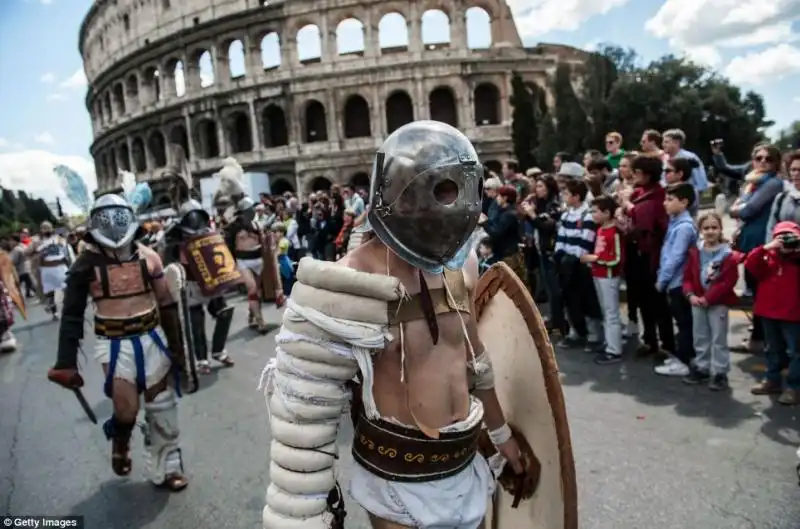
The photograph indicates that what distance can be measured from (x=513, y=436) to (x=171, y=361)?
277cm

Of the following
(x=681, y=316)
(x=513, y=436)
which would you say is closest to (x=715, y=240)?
(x=681, y=316)

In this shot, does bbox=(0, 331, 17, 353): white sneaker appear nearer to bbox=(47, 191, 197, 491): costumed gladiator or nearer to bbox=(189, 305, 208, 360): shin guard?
bbox=(189, 305, 208, 360): shin guard

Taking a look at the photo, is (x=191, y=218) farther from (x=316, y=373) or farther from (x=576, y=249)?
(x=316, y=373)

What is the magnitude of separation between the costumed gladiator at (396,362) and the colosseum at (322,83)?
28.5 m

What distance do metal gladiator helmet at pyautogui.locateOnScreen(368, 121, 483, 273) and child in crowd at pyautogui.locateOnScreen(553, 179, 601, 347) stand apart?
451 centimetres

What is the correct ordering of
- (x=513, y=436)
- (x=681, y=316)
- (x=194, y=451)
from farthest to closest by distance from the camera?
(x=681, y=316) < (x=194, y=451) < (x=513, y=436)

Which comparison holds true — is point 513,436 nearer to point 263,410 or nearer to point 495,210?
point 263,410

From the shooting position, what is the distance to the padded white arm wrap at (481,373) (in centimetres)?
192

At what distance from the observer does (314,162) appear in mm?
30734

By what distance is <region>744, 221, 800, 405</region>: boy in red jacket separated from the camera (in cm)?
418

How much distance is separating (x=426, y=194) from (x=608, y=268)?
4409 millimetres

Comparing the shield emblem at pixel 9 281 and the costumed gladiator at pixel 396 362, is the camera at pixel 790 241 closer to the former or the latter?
the costumed gladiator at pixel 396 362

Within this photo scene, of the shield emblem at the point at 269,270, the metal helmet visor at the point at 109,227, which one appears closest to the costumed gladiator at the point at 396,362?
the metal helmet visor at the point at 109,227

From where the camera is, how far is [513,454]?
2018 millimetres
